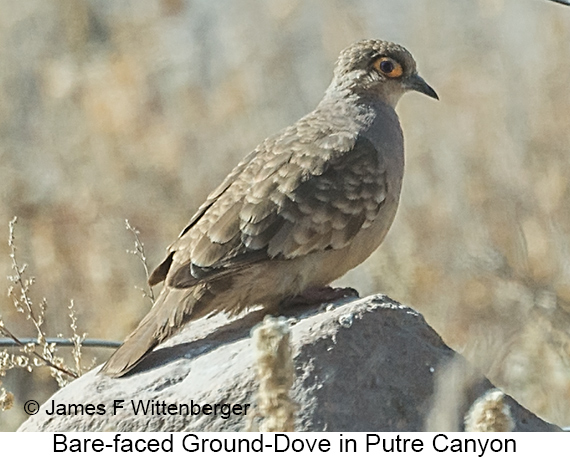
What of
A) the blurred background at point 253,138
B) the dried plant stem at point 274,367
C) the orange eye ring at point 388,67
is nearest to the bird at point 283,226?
the orange eye ring at point 388,67

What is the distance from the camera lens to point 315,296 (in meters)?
4.37

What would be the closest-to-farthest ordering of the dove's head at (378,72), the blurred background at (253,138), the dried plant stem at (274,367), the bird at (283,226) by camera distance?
the dried plant stem at (274,367) < the bird at (283,226) < the dove's head at (378,72) < the blurred background at (253,138)

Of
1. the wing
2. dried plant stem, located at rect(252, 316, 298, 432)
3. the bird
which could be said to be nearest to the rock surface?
the bird

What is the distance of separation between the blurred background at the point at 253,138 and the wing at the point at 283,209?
40.5 inches

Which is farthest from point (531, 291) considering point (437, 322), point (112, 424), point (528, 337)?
point (112, 424)

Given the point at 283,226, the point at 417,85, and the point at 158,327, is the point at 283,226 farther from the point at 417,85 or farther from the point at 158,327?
the point at 417,85

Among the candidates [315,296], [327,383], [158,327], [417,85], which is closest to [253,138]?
[417,85]

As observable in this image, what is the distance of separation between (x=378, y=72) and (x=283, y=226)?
1.10 m

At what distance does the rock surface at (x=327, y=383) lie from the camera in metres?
3.62

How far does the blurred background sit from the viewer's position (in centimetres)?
595

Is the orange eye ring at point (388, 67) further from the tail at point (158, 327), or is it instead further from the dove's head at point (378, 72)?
the tail at point (158, 327)

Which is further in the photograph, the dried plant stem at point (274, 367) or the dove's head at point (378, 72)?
the dove's head at point (378, 72)

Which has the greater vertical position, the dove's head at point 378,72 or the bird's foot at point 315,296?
the dove's head at point 378,72

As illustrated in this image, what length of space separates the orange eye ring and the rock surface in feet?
4.48
